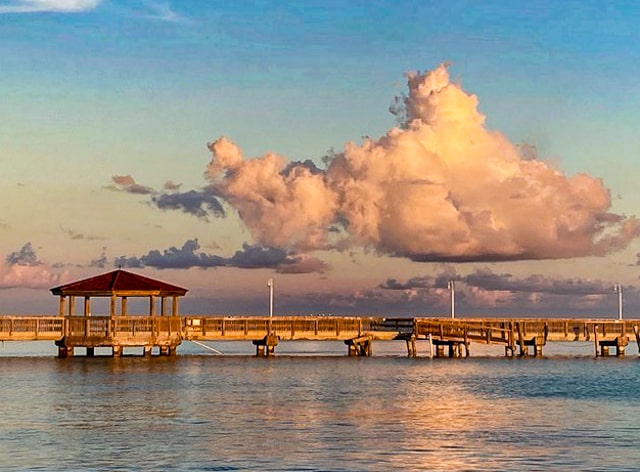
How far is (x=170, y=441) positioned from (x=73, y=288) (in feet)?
150

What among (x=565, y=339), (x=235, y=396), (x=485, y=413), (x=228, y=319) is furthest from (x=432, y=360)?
(x=485, y=413)

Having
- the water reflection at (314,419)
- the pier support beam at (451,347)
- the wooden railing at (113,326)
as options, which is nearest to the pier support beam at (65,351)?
the wooden railing at (113,326)

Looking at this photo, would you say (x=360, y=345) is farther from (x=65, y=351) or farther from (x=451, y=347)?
(x=65, y=351)

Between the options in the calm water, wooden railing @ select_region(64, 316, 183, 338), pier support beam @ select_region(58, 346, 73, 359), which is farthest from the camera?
pier support beam @ select_region(58, 346, 73, 359)

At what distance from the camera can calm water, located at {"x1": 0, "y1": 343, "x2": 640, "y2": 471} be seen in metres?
32.2

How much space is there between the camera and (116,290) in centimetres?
7938

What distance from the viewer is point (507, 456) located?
32906mm

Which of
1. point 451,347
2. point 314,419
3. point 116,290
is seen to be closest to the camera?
point 314,419

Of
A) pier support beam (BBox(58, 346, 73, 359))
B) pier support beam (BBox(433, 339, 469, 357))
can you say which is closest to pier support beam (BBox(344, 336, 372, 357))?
pier support beam (BBox(433, 339, 469, 357))

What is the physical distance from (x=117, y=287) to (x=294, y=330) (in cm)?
1488

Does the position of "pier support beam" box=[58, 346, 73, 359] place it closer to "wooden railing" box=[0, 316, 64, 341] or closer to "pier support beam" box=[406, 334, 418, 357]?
"wooden railing" box=[0, 316, 64, 341]

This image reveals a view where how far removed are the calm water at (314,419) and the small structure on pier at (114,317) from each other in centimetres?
425

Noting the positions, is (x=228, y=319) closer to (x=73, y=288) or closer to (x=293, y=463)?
(x=73, y=288)

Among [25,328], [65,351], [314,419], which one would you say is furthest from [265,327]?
[314,419]
